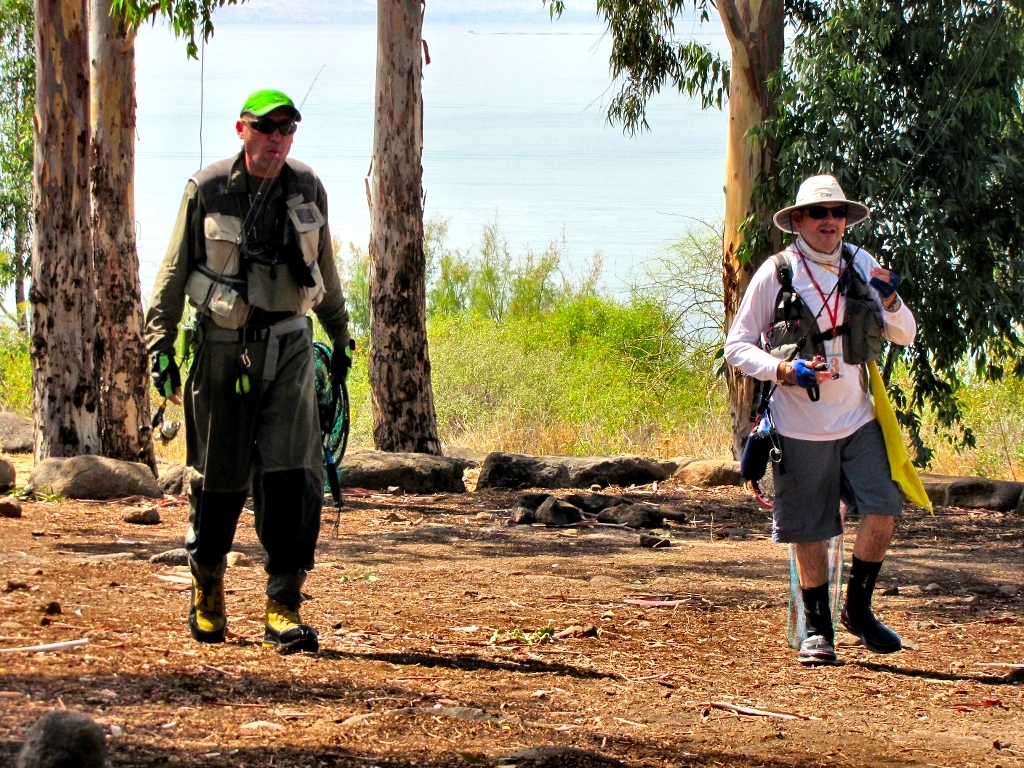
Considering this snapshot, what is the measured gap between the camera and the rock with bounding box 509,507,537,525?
1055 centimetres

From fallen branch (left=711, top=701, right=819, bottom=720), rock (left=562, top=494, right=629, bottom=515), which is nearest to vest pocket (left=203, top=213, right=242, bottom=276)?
fallen branch (left=711, top=701, right=819, bottom=720)

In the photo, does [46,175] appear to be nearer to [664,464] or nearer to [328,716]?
[664,464]

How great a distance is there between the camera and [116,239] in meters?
13.6

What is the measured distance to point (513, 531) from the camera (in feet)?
33.3

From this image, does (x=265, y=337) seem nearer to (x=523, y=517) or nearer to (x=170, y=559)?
(x=170, y=559)

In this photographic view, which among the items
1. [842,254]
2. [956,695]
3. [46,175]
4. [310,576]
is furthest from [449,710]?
[46,175]

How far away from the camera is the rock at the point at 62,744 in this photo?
3.21 metres

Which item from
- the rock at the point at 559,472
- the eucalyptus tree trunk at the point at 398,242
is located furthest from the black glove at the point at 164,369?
the eucalyptus tree trunk at the point at 398,242

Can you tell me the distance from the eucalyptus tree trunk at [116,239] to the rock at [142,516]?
3.71m

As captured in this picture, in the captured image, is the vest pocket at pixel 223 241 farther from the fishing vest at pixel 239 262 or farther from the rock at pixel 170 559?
the rock at pixel 170 559

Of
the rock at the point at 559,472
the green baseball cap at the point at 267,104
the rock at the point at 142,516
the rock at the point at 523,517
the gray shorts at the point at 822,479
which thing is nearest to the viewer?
the green baseball cap at the point at 267,104

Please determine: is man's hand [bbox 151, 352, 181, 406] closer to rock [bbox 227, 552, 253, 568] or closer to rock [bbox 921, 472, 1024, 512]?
rock [bbox 227, 552, 253, 568]

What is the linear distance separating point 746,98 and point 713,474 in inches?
145

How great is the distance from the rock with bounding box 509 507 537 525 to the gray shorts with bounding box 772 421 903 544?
5.04 metres
